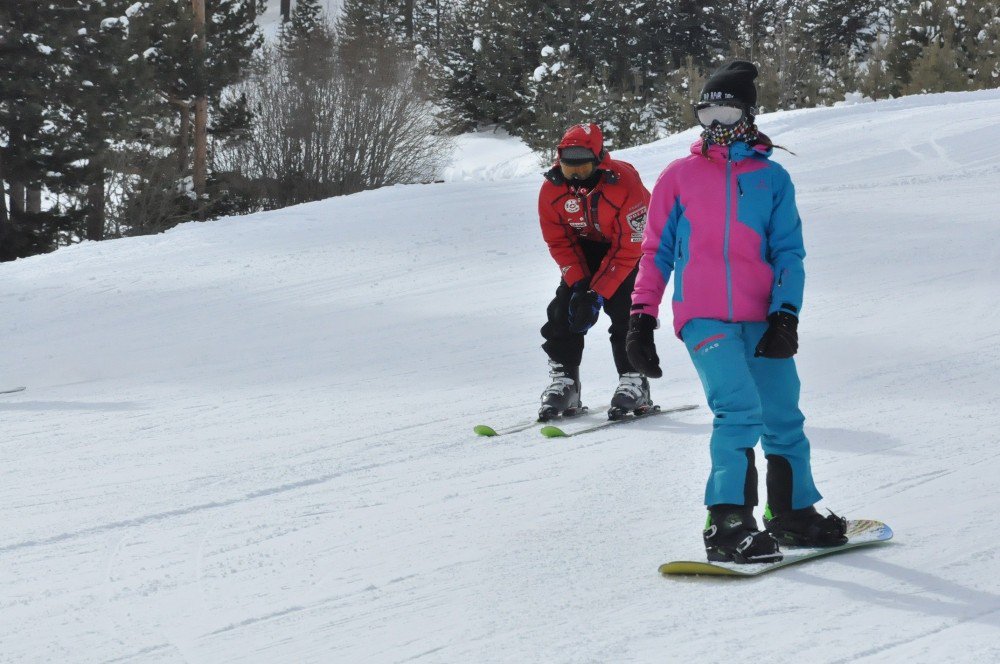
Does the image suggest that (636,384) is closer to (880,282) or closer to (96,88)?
(880,282)

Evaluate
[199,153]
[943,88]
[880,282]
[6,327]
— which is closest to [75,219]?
[199,153]

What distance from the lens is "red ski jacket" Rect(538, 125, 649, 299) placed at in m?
5.68

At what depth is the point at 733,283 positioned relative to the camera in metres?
3.52

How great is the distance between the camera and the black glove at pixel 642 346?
3629 millimetres

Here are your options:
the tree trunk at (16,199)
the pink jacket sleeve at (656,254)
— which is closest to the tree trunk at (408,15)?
the tree trunk at (16,199)

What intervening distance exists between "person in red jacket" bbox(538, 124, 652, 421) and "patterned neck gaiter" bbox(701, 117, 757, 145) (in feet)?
6.69

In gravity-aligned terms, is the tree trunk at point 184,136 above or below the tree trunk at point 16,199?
above

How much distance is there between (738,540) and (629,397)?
7.72ft

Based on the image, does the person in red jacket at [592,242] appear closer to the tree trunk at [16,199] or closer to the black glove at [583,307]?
the black glove at [583,307]

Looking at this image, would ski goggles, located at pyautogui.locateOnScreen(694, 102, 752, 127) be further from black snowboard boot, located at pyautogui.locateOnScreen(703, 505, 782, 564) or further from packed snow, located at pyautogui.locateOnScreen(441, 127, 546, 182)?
packed snow, located at pyautogui.locateOnScreen(441, 127, 546, 182)

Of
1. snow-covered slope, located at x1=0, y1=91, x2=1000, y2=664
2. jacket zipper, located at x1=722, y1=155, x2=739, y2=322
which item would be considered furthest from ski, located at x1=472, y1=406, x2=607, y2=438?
jacket zipper, located at x1=722, y1=155, x2=739, y2=322

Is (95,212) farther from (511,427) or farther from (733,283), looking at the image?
(733,283)

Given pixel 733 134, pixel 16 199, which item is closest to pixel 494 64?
pixel 16 199

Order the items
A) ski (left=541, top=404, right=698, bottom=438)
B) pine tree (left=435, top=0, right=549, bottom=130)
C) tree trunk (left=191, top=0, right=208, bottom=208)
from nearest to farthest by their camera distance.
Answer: ski (left=541, top=404, right=698, bottom=438), tree trunk (left=191, top=0, right=208, bottom=208), pine tree (left=435, top=0, right=549, bottom=130)
